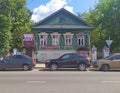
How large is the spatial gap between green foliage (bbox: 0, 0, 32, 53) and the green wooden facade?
9017mm

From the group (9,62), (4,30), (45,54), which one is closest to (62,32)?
(45,54)

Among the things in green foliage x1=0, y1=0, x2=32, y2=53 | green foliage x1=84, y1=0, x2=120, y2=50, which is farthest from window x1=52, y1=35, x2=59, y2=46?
green foliage x1=84, y1=0, x2=120, y2=50

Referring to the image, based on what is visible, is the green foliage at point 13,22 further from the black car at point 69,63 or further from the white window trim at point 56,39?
the black car at point 69,63

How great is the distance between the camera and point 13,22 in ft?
228

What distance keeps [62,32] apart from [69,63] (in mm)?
18016

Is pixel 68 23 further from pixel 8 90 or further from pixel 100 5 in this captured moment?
pixel 8 90

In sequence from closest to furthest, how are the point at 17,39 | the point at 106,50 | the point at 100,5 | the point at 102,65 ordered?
the point at 102,65, the point at 106,50, the point at 100,5, the point at 17,39

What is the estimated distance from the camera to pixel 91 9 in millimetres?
70625

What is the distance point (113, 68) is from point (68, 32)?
18620 millimetres

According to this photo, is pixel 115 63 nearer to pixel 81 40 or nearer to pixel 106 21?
pixel 81 40

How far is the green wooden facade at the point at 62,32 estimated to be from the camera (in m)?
47.3

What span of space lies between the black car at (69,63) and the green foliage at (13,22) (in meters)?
25.7

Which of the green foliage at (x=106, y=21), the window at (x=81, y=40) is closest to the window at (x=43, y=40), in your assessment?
the window at (x=81, y=40)

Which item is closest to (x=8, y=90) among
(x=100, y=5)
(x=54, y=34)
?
(x=54, y=34)
